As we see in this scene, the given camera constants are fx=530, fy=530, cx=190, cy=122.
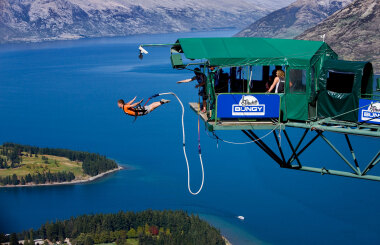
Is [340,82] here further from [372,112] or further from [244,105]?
[244,105]

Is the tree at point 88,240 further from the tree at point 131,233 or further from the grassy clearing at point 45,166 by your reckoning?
the grassy clearing at point 45,166

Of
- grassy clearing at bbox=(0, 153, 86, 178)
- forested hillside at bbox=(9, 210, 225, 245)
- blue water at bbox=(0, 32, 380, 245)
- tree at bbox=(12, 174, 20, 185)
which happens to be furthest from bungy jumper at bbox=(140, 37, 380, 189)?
tree at bbox=(12, 174, 20, 185)

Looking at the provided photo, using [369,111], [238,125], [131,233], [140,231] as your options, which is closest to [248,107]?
[238,125]

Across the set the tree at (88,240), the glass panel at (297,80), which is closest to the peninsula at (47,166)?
the tree at (88,240)

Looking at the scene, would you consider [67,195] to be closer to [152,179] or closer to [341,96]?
[152,179]

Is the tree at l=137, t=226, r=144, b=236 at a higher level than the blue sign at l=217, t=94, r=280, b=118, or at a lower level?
lower

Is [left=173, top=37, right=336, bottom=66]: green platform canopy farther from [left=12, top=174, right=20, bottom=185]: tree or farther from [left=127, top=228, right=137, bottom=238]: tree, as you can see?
[left=12, top=174, right=20, bottom=185]: tree
